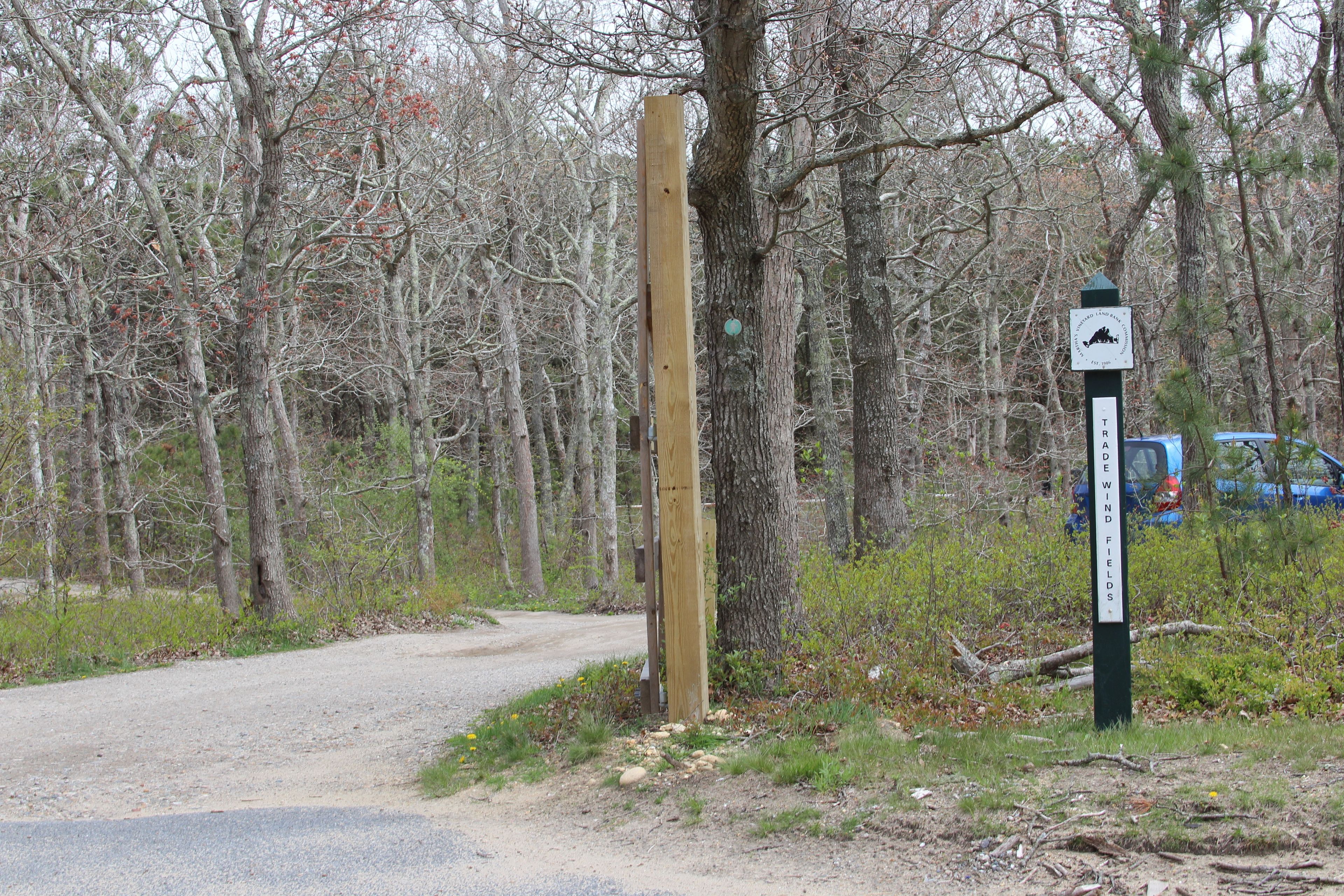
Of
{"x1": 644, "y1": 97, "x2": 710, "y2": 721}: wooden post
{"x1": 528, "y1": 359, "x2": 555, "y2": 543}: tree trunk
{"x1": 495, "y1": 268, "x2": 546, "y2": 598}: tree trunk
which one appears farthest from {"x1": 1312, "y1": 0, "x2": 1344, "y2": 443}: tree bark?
{"x1": 528, "y1": 359, "x2": 555, "y2": 543}: tree trunk

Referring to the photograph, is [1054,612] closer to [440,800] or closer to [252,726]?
[440,800]

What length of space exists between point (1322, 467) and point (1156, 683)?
115 inches

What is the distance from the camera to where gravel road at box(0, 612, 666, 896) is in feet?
14.0

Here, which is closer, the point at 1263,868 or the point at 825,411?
the point at 1263,868

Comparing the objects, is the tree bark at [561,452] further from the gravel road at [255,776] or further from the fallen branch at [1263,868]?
the fallen branch at [1263,868]

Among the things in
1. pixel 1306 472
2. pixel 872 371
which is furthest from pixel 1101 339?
pixel 872 371

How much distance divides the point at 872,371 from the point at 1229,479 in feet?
14.4

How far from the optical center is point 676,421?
5.84 m

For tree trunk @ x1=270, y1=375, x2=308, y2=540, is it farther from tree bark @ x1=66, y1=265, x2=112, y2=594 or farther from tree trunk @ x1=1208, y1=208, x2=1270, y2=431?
tree trunk @ x1=1208, y1=208, x2=1270, y2=431

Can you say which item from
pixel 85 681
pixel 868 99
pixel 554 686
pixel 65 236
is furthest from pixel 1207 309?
pixel 65 236

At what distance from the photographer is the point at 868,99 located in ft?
21.5

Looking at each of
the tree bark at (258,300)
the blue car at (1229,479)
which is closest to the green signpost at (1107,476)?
the blue car at (1229,479)

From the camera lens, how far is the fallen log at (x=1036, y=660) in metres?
6.16

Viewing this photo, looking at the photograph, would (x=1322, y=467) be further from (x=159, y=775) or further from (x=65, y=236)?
(x=65, y=236)
